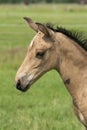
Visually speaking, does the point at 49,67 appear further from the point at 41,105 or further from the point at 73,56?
the point at 41,105

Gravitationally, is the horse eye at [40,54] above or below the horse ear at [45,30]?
below

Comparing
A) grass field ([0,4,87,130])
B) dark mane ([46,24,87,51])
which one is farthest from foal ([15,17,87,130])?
grass field ([0,4,87,130])

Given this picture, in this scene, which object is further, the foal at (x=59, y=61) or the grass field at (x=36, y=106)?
the grass field at (x=36, y=106)

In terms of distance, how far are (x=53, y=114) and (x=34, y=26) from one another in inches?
128

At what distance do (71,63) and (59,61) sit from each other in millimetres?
170

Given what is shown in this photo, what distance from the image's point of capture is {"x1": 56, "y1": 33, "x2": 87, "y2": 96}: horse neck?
251 inches

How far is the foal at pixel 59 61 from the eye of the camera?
6191mm

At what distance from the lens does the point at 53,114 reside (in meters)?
9.32

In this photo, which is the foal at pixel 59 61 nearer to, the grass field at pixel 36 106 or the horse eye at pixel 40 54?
the horse eye at pixel 40 54

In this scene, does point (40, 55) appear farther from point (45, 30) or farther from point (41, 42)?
point (45, 30)

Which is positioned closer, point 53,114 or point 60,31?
point 60,31

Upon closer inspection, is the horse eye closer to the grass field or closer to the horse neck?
the horse neck

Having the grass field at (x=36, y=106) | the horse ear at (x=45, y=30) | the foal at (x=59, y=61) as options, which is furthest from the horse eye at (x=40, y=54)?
the grass field at (x=36, y=106)

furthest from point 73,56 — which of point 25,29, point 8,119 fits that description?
point 25,29
